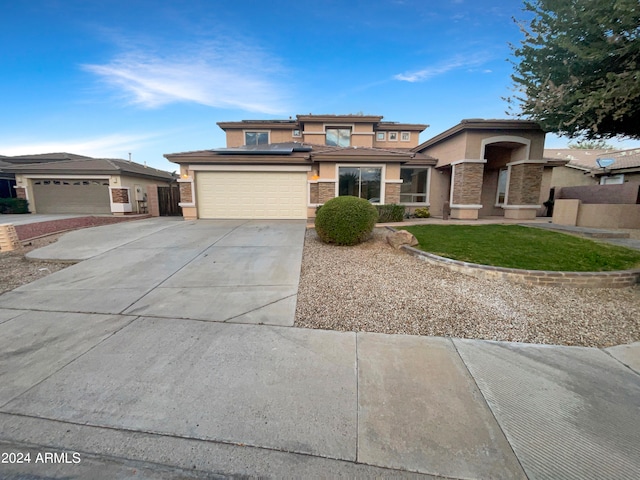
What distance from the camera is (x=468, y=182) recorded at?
1289cm

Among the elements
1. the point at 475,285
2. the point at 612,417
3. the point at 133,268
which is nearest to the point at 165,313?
the point at 133,268

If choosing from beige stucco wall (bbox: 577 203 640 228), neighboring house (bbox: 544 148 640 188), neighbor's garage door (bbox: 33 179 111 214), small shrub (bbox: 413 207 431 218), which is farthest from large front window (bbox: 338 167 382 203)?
neighbor's garage door (bbox: 33 179 111 214)

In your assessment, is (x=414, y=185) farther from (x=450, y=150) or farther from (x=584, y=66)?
(x=584, y=66)

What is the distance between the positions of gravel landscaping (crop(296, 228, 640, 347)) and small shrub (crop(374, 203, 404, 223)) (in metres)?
6.49

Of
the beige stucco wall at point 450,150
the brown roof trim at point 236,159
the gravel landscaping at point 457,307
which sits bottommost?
the gravel landscaping at point 457,307

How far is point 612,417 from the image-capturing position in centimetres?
227

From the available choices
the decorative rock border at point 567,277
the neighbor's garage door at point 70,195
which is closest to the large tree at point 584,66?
the decorative rock border at point 567,277

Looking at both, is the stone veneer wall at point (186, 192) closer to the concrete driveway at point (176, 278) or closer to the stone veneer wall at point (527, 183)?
the concrete driveway at point (176, 278)

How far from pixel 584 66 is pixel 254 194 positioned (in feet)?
43.6

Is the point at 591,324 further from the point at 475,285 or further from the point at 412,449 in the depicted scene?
the point at 412,449

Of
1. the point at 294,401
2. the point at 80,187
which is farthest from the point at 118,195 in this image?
the point at 294,401

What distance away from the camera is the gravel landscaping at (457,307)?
3764mm

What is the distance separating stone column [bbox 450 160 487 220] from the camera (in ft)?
42.0

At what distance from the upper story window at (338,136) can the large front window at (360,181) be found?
25.1 feet
